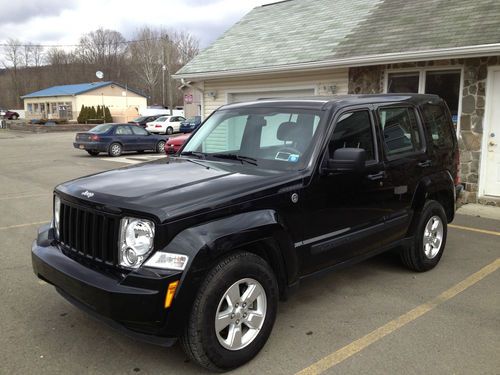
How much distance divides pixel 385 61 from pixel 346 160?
246 inches

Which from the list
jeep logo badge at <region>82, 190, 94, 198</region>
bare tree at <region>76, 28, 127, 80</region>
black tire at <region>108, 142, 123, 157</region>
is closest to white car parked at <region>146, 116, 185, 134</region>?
black tire at <region>108, 142, 123, 157</region>

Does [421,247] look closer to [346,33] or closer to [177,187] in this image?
[177,187]

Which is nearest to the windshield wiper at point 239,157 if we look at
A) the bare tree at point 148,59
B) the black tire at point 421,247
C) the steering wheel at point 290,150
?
the steering wheel at point 290,150

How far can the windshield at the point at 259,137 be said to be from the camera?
12.8ft

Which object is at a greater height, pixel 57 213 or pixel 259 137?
pixel 259 137

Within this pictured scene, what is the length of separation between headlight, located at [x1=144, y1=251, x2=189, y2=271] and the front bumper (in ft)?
0.14

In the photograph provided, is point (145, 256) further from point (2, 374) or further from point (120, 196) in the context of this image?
point (2, 374)

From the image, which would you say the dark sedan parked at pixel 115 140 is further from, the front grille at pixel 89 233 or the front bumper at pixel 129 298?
the front bumper at pixel 129 298

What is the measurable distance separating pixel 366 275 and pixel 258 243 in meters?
2.23

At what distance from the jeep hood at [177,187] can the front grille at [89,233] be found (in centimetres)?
10

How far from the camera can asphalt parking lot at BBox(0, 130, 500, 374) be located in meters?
3.28

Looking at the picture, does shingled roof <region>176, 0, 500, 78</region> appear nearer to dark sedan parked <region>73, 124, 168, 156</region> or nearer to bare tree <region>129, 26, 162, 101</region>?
dark sedan parked <region>73, 124, 168, 156</region>

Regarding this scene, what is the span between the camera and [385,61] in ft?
30.1

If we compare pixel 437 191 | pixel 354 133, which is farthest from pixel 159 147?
pixel 354 133
